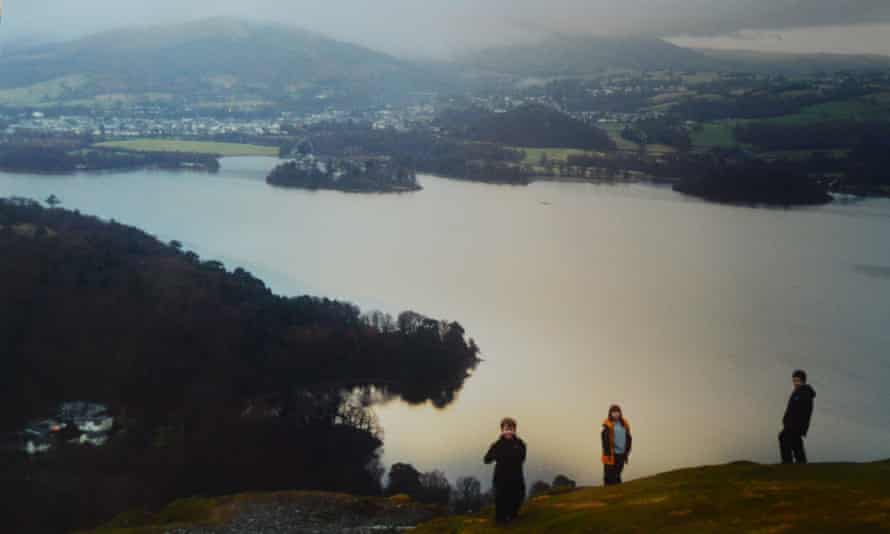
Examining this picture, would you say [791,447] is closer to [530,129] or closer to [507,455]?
[507,455]

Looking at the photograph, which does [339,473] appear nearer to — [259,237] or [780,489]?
[780,489]

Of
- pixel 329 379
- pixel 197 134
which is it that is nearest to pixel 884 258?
pixel 329 379

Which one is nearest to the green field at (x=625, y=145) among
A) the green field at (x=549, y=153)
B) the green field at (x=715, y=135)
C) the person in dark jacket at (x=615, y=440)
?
the green field at (x=715, y=135)

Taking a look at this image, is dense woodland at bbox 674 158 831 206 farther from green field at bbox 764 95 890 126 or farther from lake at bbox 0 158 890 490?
green field at bbox 764 95 890 126

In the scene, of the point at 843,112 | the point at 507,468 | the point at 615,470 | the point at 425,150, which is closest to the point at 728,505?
the point at 615,470

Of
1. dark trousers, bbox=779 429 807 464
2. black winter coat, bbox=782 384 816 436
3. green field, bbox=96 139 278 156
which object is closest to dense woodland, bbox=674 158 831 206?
green field, bbox=96 139 278 156

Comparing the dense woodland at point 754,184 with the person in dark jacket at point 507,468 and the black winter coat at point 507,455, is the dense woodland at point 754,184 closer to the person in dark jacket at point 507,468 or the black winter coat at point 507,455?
the person in dark jacket at point 507,468
